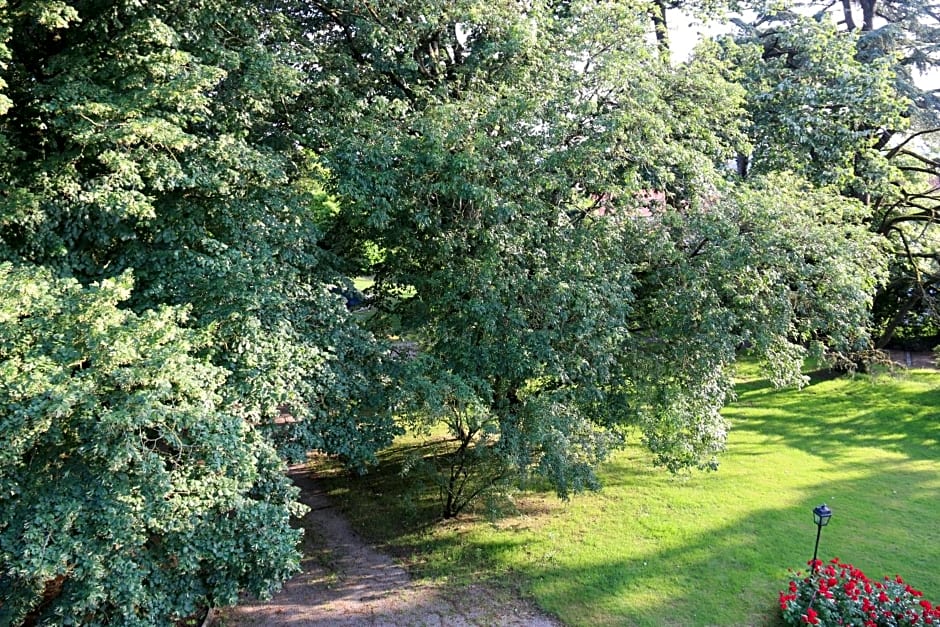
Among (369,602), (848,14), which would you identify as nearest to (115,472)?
(369,602)

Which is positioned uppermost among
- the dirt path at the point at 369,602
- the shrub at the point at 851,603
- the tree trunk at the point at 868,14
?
the tree trunk at the point at 868,14

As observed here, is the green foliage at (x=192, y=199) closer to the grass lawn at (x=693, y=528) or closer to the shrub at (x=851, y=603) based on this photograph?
the grass lawn at (x=693, y=528)

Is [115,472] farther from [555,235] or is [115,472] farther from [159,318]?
[555,235]

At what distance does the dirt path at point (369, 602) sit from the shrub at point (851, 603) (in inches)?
107

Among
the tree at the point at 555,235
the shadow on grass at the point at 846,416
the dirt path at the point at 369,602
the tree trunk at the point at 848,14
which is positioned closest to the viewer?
the dirt path at the point at 369,602

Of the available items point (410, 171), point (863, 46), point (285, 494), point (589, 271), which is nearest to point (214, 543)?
point (285, 494)

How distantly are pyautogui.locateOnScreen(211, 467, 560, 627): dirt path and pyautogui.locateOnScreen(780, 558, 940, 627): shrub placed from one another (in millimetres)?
2727

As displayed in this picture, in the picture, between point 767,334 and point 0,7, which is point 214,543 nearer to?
point 0,7

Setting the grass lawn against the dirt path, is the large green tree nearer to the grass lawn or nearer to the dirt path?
the dirt path

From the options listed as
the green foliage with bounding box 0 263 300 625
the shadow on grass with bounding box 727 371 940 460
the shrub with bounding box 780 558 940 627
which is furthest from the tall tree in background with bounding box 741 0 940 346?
the green foliage with bounding box 0 263 300 625

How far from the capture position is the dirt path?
7277 mm

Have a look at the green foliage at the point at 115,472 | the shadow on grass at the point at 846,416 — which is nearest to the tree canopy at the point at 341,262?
the green foliage at the point at 115,472

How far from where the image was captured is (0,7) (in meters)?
6.09

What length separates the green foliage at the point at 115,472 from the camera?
14.2ft
